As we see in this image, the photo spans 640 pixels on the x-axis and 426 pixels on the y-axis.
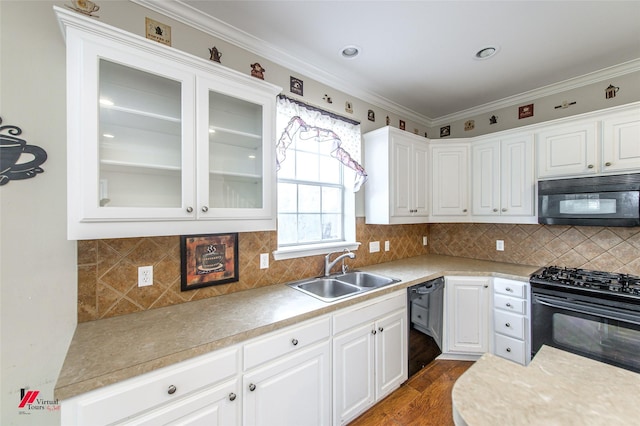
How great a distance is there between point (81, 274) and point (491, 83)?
3.53 meters

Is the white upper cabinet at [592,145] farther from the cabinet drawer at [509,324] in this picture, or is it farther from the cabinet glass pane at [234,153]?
the cabinet glass pane at [234,153]

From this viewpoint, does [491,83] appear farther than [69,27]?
Yes

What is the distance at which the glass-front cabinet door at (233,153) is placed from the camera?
1445 mm

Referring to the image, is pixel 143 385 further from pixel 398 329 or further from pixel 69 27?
pixel 398 329

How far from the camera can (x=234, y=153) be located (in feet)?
5.30

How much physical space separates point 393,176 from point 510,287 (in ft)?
4.69

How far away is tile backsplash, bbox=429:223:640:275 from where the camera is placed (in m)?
Answer: 2.25

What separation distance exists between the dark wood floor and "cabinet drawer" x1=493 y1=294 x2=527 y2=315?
2.29 ft

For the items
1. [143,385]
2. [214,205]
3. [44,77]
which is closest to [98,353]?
[143,385]

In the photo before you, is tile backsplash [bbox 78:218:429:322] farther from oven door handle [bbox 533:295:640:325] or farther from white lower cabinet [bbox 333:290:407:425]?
oven door handle [bbox 533:295:640:325]

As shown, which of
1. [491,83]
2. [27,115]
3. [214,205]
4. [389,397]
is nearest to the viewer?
[27,115]

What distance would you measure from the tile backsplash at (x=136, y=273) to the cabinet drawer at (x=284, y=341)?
1.99 ft

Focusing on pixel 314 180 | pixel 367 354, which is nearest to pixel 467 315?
pixel 367 354

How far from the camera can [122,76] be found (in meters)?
1.25
